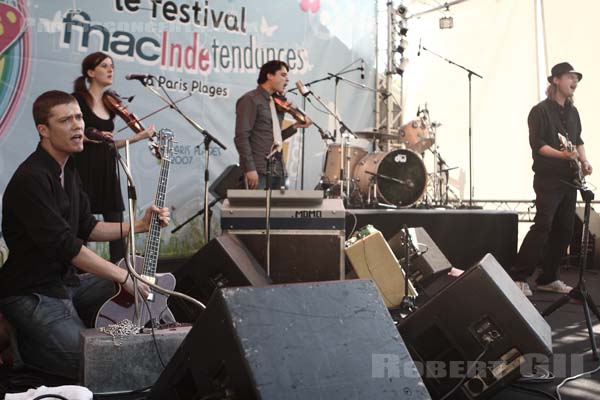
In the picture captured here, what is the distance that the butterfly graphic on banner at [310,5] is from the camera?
745 centimetres

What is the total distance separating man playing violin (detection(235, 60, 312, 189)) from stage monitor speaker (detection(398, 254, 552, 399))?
98.1 inches

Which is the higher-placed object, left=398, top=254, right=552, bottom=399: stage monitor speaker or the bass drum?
the bass drum

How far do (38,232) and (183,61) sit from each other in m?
3.90

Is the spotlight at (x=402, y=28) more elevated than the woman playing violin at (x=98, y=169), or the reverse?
the spotlight at (x=402, y=28)

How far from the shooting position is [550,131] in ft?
16.6

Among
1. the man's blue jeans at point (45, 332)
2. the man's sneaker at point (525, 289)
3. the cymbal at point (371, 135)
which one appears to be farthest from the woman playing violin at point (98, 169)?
the cymbal at point (371, 135)

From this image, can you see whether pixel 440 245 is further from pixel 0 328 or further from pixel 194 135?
pixel 0 328

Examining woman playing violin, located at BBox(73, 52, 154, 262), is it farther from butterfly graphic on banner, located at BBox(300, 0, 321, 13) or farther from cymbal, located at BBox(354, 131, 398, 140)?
butterfly graphic on banner, located at BBox(300, 0, 321, 13)

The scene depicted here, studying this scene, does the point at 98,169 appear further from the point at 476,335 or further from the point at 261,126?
the point at 476,335

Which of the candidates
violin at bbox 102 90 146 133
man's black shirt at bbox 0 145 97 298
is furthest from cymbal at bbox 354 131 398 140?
man's black shirt at bbox 0 145 97 298

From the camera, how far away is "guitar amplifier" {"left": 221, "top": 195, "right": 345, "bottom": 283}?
12.3 feet

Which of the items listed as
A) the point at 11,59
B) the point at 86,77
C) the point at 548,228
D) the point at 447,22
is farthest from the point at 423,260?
the point at 447,22

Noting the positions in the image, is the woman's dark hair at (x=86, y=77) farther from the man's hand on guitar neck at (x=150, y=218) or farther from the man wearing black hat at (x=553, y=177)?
the man wearing black hat at (x=553, y=177)

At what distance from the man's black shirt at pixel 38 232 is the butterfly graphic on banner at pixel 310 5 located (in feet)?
17.3
